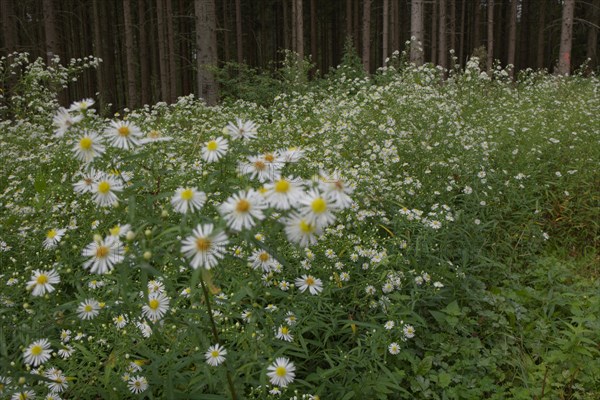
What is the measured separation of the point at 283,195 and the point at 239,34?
19395 mm

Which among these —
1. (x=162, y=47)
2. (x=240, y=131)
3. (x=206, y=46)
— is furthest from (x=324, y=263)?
(x=162, y=47)

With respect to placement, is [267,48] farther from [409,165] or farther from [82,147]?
[82,147]

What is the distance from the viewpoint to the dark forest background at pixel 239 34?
1202cm

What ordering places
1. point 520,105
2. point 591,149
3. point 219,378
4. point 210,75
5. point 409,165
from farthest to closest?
point 210,75 → point 520,105 → point 591,149 → point 409,165 → point 219,378

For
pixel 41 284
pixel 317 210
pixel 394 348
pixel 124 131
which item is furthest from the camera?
pixel 394 348

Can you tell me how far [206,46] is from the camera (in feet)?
30.8

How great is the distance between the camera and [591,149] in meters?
5.23

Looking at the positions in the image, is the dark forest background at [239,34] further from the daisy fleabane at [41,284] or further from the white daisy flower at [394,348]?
the daisy fleabane at [41,284]

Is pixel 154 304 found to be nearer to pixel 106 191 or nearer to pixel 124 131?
pixel 106 191

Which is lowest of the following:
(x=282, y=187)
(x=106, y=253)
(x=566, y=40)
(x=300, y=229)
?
(x=106, y=253)

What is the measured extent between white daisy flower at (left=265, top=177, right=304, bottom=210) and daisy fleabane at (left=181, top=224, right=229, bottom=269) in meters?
0.18

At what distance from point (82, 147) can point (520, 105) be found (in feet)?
21.7

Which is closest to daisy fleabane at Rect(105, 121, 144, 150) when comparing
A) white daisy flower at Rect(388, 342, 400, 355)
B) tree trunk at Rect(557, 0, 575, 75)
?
white daisy flower at Rect(388, 342, 400, 355)

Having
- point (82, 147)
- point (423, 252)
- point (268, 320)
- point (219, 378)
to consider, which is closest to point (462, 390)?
point (423, 252)
